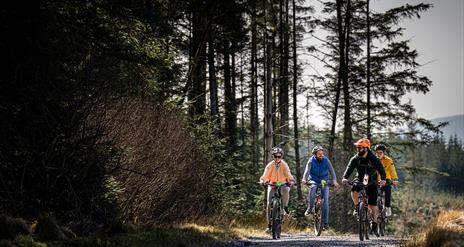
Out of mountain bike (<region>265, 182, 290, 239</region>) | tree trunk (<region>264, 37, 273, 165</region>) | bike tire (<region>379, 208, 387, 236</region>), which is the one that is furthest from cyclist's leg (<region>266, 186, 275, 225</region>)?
tree trunk (<region>264, 37, 273, 165</region>)

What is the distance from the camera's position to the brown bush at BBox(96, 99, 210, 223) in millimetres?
10977

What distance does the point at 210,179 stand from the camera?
1631 cm

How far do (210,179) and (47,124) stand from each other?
8.80 metres

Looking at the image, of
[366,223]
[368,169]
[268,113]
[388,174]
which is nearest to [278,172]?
[368,169]

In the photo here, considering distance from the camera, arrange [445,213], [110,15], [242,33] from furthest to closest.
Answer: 1. [242,33]
2. [445,213]
3. [110,15]

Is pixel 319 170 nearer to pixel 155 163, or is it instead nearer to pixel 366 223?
pixel 366 223

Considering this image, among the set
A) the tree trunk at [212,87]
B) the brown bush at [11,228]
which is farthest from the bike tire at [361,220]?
the tree trunk at [212,87]

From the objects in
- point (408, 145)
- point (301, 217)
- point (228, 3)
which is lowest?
point (301, 217)

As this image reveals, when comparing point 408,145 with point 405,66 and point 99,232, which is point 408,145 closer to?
point 405,66

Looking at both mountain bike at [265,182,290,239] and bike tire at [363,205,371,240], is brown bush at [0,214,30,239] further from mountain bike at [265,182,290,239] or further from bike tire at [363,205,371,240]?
bike tire at [363,205,371,240]

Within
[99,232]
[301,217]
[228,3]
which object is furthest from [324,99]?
[99,232]

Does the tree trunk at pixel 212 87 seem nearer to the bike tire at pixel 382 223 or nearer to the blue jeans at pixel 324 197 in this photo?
the blue jeans at pixel 324 197

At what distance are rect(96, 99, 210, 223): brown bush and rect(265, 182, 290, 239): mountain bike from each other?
2.25 metres

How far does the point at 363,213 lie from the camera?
43.0 ft
